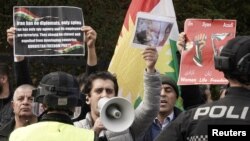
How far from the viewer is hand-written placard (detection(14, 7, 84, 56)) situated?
618cm

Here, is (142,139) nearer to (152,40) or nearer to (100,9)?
(152,40)

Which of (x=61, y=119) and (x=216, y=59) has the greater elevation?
(x=216, y=59)

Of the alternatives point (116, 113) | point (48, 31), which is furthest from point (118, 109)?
point (48, 31)

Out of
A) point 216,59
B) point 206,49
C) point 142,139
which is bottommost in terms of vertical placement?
point 142,139

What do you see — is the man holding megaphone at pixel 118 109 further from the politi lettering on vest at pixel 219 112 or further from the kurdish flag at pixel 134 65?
the kurdish flag at pixel 134 65

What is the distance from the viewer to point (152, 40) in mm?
6301

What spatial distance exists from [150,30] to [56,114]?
2.44 meters

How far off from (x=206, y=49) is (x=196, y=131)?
112 inches

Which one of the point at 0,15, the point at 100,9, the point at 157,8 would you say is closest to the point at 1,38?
the point at 0,15

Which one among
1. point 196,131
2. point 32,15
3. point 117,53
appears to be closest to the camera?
point 196,131

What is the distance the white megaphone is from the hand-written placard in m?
1.70

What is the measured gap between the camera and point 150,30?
624 centimetres

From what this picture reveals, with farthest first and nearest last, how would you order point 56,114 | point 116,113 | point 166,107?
point 166,107 → point 116,113 → point 56,114

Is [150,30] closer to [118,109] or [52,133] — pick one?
[118,109]
